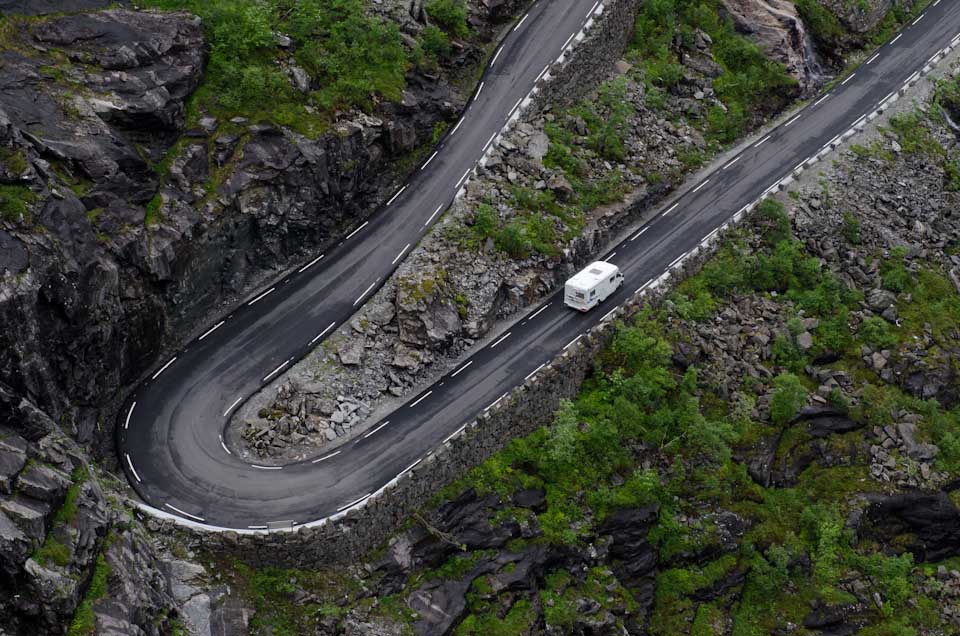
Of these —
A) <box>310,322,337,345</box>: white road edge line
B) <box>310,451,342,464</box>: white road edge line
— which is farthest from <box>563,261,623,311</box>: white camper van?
<box>310,451,342,464</box>: white road edge line

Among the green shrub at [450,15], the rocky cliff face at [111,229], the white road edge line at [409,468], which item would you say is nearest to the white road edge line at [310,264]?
the rocky cliff face at [111,229]

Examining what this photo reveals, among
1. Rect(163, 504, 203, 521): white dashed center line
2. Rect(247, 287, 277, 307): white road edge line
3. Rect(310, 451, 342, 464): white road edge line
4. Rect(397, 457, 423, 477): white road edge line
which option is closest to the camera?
Rect(163, 504, 203, 521): white dashed center line

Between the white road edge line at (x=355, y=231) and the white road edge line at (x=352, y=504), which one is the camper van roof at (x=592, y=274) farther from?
the white road edge line at (x=352, y=504)

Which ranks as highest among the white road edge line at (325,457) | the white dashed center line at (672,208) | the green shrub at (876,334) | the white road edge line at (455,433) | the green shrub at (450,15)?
the green shrub at (450,15)

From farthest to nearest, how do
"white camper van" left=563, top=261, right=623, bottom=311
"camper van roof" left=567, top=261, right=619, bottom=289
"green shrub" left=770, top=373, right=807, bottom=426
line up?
"camper van roof" left=567, top=261, right=619, bottom=289 → "white camper van" left=563, top=261, right=623, bottom=311 → "green shrub" left=770, top=373, right=807, bottom=426

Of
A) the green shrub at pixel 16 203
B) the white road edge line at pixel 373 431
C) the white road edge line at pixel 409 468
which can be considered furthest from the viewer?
the white road edge line at pixel 373 431

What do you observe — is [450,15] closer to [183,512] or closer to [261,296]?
[261,296]

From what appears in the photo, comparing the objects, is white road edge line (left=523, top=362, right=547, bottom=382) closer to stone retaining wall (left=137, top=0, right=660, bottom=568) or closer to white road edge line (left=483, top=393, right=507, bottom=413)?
stone retaining wall (left=137, top=0, right=660, bottom=568)

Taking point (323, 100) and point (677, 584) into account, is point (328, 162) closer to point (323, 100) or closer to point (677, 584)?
point (323, 100)
